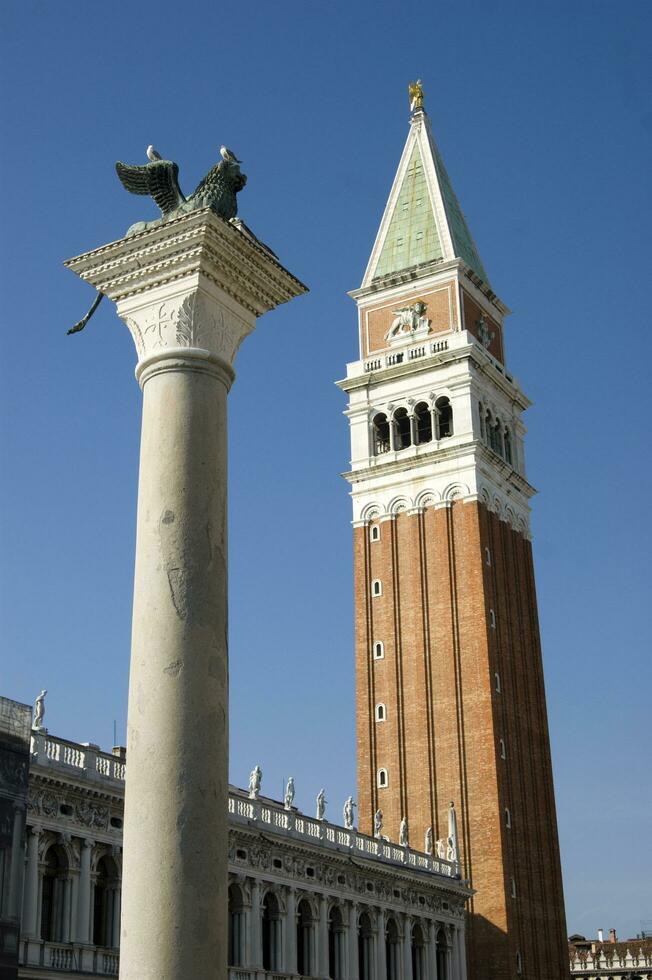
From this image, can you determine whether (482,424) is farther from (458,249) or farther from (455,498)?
(458,249)

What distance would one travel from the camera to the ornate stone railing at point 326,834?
36812 millimetres

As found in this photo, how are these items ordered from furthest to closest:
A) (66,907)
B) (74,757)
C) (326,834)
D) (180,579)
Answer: (326,834) < (74,757) < (66,907) < (180,579)

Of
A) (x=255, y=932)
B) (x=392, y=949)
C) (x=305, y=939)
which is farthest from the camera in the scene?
(x=392, y=949)

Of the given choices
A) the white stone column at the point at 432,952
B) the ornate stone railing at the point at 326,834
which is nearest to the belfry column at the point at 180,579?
the ornate stone railing at the point at 326,834

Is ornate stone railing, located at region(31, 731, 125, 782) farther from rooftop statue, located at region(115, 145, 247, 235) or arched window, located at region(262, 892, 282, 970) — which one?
rooftop statue, located at region(115, 145, 247, 235)

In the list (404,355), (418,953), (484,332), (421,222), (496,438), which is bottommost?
(418,953)

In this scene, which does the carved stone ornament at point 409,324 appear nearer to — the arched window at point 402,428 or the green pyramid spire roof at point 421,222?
the green pyramid spire roof at point 421,222

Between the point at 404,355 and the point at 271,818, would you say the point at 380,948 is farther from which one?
the point at 404,355

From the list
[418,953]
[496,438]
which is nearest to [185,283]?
[418,953]

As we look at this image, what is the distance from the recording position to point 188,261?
12570 mm

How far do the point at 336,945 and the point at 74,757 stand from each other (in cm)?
1480

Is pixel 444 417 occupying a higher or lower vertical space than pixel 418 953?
higher

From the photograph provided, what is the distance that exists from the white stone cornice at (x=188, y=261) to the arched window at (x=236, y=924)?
2560 cm

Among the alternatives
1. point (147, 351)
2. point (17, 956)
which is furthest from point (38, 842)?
point (147, 351)
